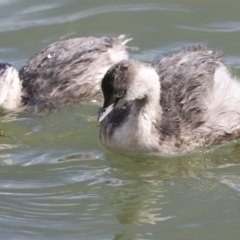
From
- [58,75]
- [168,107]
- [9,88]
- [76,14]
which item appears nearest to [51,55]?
[58,75]

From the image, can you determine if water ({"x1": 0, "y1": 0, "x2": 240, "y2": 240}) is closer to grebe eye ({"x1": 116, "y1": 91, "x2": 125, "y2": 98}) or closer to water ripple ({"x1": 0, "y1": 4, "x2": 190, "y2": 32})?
water ripple ({"x1": 0, "y1": 4, "x2": 190, "y2": 32})

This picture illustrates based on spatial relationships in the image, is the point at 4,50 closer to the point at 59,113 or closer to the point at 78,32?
the point at 78,32

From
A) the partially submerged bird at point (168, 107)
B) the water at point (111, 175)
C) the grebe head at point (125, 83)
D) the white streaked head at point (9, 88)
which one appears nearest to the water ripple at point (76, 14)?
the water at point (111, 175)

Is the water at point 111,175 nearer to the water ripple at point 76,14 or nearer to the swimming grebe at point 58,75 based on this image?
the water ripple at point 76,14

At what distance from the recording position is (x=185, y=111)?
8.42 m

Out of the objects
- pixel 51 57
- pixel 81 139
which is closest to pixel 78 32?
pixel 51 57

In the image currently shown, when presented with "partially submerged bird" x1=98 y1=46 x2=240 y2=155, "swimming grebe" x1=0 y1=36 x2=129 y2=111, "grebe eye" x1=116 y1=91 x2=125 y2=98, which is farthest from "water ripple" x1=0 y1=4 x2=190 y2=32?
"grebe eye" x1=116 y1=91 x2=125 y2=98

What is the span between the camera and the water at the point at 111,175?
7.29 metres

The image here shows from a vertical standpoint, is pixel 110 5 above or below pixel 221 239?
above

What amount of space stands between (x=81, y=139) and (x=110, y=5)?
140 inches

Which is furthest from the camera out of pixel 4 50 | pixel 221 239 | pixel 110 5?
pixel 110 5

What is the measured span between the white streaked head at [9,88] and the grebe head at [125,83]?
258cm

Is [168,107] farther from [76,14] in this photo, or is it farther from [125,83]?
[76,14]

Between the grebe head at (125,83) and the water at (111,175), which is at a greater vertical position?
the grebe head at (125,83)
